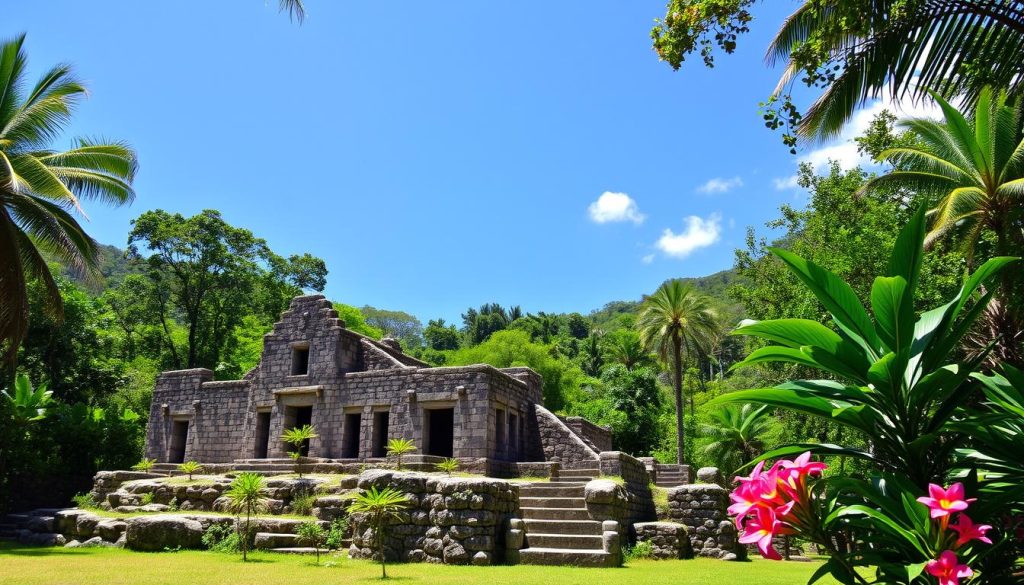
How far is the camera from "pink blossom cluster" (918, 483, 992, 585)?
2576 millimetres

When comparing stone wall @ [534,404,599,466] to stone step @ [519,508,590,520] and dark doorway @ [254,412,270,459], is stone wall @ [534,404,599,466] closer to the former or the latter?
stone step @ [519,508,590,520]

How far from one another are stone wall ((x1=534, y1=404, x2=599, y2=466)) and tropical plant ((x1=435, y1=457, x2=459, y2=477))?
3680mm

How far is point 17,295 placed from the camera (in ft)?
39.2

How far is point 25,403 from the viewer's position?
21.5 metres

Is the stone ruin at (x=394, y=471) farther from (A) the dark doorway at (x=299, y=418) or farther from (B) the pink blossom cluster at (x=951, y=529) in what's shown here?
(B) the pink blossom cluster at (x=951, y=529)

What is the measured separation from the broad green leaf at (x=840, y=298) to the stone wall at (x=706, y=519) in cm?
1230

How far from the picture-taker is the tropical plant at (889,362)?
325 centimetres

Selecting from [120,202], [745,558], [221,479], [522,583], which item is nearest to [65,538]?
[221,479]

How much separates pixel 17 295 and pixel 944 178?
18.5m

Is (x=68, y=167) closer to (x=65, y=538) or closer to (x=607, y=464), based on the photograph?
(x=65, y=538)

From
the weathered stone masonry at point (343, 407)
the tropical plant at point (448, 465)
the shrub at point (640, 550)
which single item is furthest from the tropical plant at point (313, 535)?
the weathered stone masonry at point (343, 407)

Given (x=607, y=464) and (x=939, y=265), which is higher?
(x=939, y=265)

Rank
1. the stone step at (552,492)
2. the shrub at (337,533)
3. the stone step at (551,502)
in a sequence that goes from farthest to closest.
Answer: the stone step at (552,492) < the stone step at (551,502) < the shrub at (337,533)

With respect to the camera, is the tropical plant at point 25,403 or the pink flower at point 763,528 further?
the tropical plant at point 25,403
